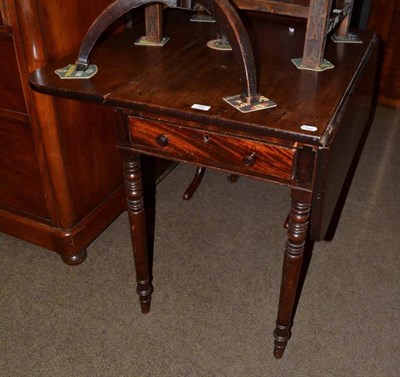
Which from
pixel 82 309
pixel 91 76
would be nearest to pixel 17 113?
pixel 91 76

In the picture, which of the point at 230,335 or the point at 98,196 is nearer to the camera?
the point at 230,335

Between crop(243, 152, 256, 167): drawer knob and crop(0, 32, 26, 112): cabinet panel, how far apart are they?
84cm

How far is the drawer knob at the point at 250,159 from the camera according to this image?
1.23 metres

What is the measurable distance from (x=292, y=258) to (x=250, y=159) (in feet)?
1.04

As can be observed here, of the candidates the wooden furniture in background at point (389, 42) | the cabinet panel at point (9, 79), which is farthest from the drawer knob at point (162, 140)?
the wooden furniture in background at point (389, 42)

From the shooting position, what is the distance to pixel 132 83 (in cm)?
135

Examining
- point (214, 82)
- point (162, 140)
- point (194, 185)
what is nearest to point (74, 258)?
point (194, 185)

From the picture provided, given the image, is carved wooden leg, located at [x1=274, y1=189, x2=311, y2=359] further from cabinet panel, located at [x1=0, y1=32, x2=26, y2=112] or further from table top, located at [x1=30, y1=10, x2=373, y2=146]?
cabinet panel, located at [x1=0, y1=32, x2=26, y2=112]

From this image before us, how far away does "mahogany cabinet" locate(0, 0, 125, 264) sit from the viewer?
1558 mm

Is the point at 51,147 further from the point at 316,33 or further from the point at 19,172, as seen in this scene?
the point at 316,33

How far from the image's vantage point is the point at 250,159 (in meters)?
1.23

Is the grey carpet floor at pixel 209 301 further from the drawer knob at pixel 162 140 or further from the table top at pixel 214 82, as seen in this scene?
the table top at pixel 214 82

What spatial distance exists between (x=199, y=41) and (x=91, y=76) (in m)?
0.44

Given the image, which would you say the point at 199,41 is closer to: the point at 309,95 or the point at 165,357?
the point at 309,95
